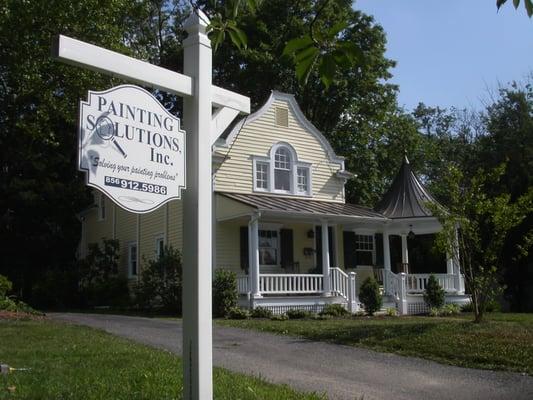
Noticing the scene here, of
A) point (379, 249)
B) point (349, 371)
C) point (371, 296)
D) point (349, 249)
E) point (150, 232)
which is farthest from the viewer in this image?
point (379, 249)

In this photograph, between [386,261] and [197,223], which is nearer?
[197,223]

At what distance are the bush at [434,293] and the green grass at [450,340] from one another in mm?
7262

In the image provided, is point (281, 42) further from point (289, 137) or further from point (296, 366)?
point (296, 366)

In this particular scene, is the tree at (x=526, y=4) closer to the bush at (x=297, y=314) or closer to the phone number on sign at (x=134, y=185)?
the phone number on sign at (x=134, y=185)

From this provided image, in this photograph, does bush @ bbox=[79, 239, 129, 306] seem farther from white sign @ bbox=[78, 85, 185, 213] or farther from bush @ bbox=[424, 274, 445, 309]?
white sign @ bbox=[78, 85, 185, 213]

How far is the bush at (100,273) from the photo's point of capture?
24.7 meters

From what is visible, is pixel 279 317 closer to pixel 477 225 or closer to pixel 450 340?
pixel 477 225

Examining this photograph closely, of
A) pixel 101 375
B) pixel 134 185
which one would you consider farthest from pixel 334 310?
pixel 134 185

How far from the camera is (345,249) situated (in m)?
23.2

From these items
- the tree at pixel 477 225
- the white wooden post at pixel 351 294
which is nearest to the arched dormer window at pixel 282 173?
the white wooden post at pixel 351 294

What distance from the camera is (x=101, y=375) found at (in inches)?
290

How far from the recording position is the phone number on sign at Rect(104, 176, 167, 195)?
4.43 metres

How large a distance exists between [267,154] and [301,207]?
2.45m

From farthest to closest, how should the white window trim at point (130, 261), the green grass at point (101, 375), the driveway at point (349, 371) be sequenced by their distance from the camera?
1. the white window trim at point (130, 261)
2. the driveway at point (349, 371)
3. the green grass at point (101, 375)
